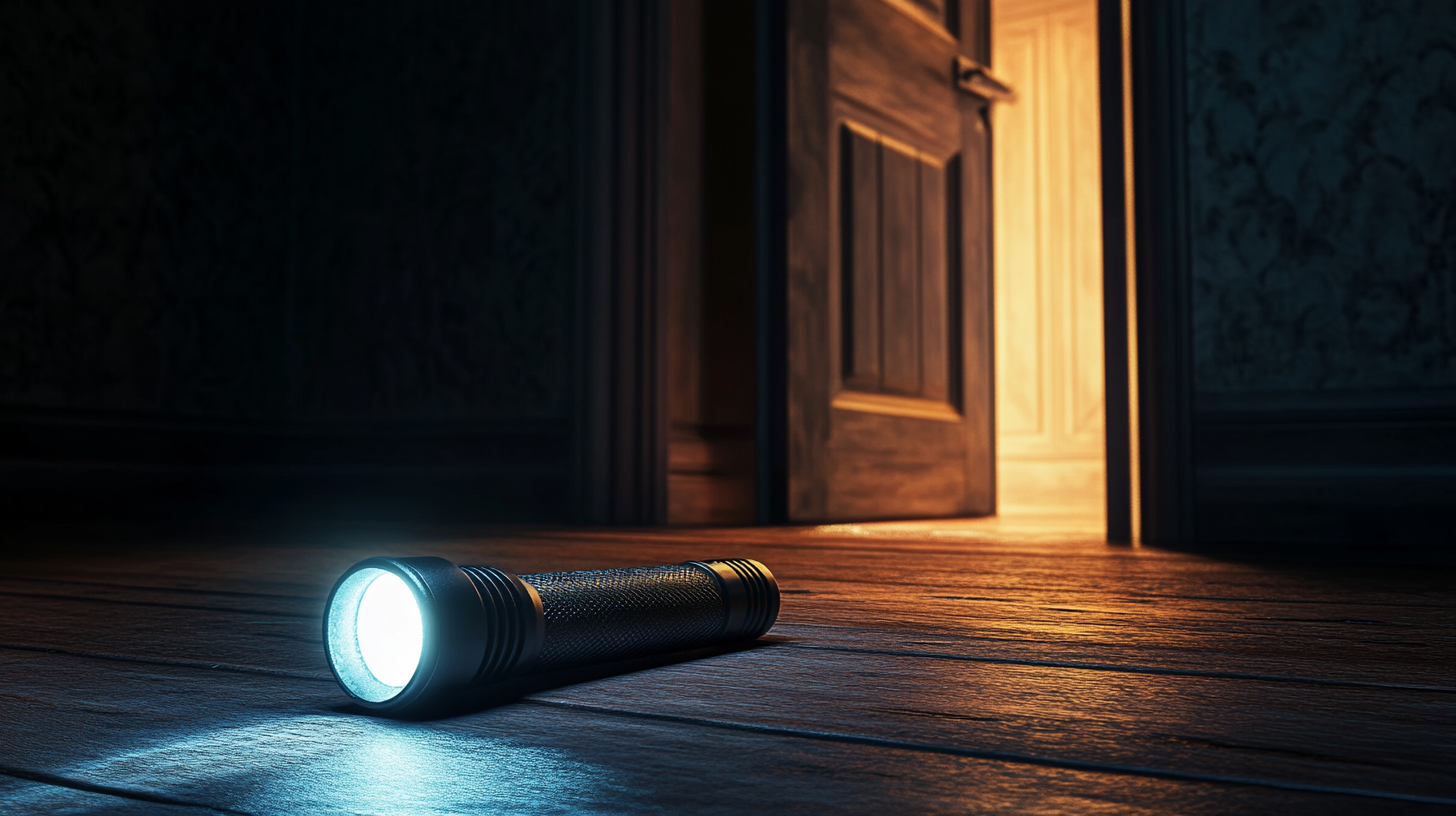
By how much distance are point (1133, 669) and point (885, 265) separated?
7.83ft

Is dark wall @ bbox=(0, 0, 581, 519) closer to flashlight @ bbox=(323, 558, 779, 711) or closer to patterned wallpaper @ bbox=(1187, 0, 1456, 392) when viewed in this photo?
patterned wallpaper @ bbox=(1187, 0, 1456, 392)

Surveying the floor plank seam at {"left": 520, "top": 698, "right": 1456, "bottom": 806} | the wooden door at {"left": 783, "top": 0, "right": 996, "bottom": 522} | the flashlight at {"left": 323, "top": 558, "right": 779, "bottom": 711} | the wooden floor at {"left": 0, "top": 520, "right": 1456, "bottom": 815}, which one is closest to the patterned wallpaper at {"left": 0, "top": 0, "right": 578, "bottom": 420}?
the wooden door at {"left": 783, "top": 0, "right": 996, "bottom": 522}

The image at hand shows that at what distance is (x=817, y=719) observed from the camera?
1.77 feet

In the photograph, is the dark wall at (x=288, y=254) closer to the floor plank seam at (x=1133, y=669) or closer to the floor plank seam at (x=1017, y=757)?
the floor plank seam at (x=1133, y=669)

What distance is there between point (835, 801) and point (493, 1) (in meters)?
3.05

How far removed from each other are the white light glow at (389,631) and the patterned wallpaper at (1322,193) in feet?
6.14

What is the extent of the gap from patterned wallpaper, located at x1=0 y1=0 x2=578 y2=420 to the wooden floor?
6.63 feet

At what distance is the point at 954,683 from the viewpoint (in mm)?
638

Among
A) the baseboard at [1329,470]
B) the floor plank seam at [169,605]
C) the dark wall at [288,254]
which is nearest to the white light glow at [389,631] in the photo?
the floor plank seam at [169,605]

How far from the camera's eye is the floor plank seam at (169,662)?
670mm

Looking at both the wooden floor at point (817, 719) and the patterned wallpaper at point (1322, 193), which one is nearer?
the wooden floor at point (817, 719)

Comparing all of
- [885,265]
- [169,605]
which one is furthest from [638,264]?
[169,605]

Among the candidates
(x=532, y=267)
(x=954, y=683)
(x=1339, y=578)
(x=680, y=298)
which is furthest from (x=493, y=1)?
(x=954, y=683)

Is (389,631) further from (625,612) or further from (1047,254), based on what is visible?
(1047,254)
